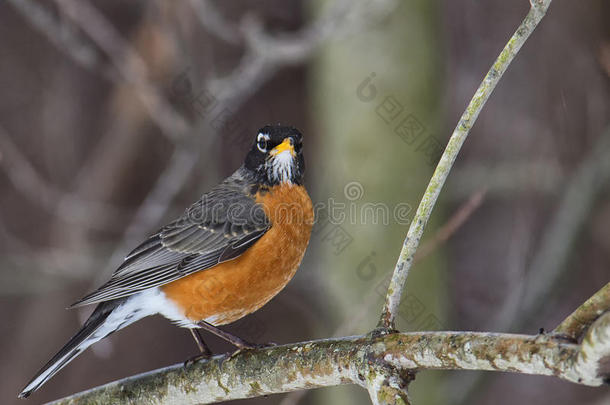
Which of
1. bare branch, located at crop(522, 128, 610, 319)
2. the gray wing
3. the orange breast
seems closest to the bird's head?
the gray wing

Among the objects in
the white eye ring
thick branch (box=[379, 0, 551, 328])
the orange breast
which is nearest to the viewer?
thick branch (box=[379, 0, 551, 328])

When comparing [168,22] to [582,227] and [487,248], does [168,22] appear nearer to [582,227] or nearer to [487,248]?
[582,227]

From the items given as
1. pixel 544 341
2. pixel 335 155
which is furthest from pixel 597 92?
pixel 544 341

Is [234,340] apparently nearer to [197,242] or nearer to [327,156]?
[197,242]

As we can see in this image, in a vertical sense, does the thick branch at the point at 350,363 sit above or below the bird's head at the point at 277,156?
below

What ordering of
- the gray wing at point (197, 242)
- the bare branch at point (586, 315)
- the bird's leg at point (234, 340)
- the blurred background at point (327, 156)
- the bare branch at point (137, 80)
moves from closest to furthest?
the bare branch at point (586, 315)
the bird's leg at point (234, 340)
the gray wing at point (197, 242)
the bare branch at point (137, 80)
the blurred background at point (327, 156)

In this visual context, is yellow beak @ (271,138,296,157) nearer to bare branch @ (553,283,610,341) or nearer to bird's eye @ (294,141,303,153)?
bird's eye @ (294,141,303,153)

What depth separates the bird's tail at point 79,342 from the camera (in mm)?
3363

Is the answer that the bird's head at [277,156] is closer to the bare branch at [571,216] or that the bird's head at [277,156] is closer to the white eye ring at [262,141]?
the white eye ring at [262,141]

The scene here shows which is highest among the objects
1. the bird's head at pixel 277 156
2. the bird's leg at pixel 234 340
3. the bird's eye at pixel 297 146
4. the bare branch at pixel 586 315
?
the bird's head at pixel 277 156

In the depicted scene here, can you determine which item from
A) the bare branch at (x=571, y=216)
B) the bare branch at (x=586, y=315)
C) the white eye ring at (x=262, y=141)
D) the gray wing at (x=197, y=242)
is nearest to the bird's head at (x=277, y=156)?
the white eye ring at (x=262, y=141)

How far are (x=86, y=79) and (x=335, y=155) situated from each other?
320 cm

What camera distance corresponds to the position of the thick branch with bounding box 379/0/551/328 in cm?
228

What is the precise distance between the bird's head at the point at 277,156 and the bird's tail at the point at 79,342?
40.3 inches
